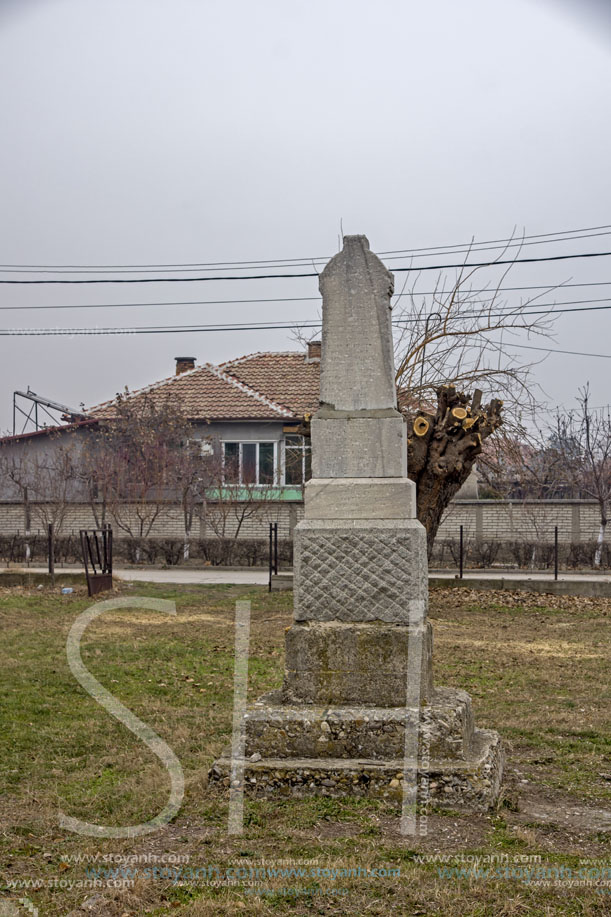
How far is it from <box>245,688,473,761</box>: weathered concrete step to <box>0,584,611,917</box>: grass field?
30cm

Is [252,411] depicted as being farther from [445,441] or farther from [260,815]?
[260,815]

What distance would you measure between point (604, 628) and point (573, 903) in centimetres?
998

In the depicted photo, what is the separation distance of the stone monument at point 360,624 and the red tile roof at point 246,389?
925 inches

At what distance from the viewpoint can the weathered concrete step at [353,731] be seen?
16.2 ft

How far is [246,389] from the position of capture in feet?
105

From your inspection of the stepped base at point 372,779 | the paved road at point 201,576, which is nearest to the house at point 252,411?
the paved road at point 201,576

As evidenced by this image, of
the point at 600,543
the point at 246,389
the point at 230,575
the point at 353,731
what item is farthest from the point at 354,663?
the point at 246,389

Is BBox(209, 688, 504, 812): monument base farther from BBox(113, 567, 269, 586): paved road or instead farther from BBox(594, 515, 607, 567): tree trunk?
BBox(594, 515, 607, 567): tree trunk

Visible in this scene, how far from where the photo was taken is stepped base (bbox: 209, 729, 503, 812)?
4.75m

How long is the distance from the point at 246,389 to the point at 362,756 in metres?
27.5

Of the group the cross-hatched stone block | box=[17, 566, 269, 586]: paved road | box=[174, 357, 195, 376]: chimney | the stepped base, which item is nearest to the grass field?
the stepped base

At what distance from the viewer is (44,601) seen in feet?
49.8

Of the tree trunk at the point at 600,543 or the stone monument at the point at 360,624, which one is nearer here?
the stone monument at the point at 360,624

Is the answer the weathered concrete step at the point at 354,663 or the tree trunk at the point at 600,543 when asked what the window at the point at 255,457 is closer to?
the tree trunk at the point at 600,543
